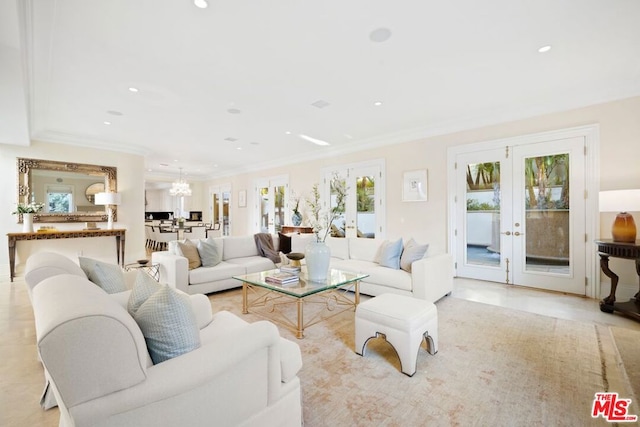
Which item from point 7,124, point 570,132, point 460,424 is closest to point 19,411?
point 460,424

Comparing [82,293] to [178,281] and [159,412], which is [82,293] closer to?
[159,412]

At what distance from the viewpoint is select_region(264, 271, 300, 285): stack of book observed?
2902 mm

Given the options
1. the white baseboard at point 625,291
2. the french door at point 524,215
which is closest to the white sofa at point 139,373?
the french door at point 524,215

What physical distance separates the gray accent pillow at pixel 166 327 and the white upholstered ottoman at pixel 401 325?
1.36m

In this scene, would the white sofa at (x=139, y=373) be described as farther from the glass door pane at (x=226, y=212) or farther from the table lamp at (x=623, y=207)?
the glass door pane at (x=226, y=212)

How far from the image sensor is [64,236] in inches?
215

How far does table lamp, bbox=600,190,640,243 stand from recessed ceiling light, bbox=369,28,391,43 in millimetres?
3022

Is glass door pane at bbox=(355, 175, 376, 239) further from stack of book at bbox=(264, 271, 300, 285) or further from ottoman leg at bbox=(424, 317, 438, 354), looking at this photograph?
ottoman leg at bbox=(424, 317, 438, 354)

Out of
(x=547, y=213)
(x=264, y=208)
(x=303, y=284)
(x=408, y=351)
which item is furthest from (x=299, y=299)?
(x=264, y=208)

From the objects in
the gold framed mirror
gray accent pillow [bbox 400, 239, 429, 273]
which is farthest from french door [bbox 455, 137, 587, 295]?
the gold framed mirror

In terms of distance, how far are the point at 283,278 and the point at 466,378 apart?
1.78m

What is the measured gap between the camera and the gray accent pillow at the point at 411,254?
140 inches

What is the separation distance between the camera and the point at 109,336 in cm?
87

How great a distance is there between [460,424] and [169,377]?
1.56 meters
